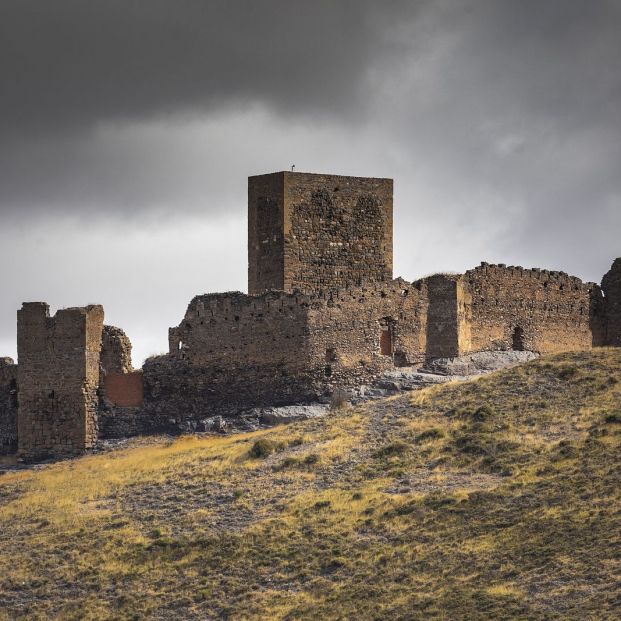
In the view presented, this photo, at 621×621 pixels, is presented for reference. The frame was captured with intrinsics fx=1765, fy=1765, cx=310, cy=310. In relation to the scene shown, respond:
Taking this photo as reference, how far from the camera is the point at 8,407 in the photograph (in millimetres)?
60250

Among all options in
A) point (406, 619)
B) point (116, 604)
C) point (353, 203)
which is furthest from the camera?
point (353, 203)

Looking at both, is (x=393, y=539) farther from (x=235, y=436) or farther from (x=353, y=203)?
(x=353, y=203)

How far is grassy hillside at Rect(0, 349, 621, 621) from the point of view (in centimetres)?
4178

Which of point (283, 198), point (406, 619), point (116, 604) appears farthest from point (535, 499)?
point (283, 198)

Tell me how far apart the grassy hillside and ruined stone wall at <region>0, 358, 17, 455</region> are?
11.0ft

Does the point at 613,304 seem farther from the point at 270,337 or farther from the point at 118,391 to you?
the point at 118,391

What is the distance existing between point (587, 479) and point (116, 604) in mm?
12468

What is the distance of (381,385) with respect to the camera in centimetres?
5872

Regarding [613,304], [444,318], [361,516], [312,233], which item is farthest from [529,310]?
[361,516]

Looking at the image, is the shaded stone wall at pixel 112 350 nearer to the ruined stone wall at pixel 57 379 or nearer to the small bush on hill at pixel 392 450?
the ruined stone wall at pixel 57 379

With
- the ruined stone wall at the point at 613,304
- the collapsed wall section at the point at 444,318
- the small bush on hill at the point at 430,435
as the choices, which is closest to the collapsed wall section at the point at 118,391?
the collapsed wall section at the point at 444,318

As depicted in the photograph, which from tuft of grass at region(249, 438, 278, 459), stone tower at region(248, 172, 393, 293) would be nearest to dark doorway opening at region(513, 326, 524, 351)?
stone tower at region(248, 172, 393, 293)

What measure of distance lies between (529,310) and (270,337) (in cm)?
1139

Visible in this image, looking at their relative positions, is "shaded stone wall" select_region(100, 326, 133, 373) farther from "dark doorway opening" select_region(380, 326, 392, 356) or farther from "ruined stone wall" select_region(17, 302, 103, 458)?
"dark doorway opening" select_region(380, 326, 392, 356)
